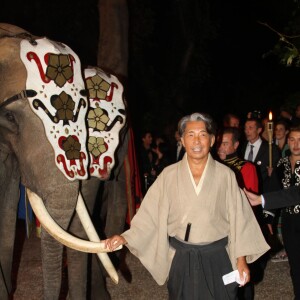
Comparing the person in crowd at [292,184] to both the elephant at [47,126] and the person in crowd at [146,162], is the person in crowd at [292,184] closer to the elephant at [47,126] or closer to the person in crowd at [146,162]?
the elephant at [47,126]

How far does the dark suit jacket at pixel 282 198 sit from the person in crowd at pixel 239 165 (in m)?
0.41

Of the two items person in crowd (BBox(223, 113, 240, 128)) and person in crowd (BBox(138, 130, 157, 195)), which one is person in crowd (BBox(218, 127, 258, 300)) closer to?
person in crowd (BBox(223, 113, 240, 128))

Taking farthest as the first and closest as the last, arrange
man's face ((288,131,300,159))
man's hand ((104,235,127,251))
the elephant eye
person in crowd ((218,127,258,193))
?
person in crowd ((218,127,258,193))
man's face ((288,131,300,159))
the elephant eye
man's hand ((104,235,127,251))

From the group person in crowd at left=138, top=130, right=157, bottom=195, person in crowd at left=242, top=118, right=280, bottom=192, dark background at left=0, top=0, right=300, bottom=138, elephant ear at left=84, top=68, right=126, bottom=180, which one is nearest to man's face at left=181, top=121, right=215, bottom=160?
elephant ear at left=84, top=68, right=126, bottom=180

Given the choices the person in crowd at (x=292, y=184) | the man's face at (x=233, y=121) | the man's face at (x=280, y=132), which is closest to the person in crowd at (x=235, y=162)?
the person in crowd at (x=292, y=184)

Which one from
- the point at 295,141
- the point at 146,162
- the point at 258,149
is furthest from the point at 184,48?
the point at 295,141

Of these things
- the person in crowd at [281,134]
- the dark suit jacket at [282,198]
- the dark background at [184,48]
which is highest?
the dark background at [184,48]

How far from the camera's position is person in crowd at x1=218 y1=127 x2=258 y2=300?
4.47 m

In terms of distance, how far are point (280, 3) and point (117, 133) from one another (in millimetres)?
10997

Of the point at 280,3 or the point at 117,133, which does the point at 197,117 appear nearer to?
the point at 117,133

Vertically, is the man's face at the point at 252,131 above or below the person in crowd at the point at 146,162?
above

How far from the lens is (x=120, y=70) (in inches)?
248

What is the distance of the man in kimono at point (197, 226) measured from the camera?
3.34 meters

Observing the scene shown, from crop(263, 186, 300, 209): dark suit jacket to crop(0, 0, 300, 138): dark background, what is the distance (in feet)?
18.3
